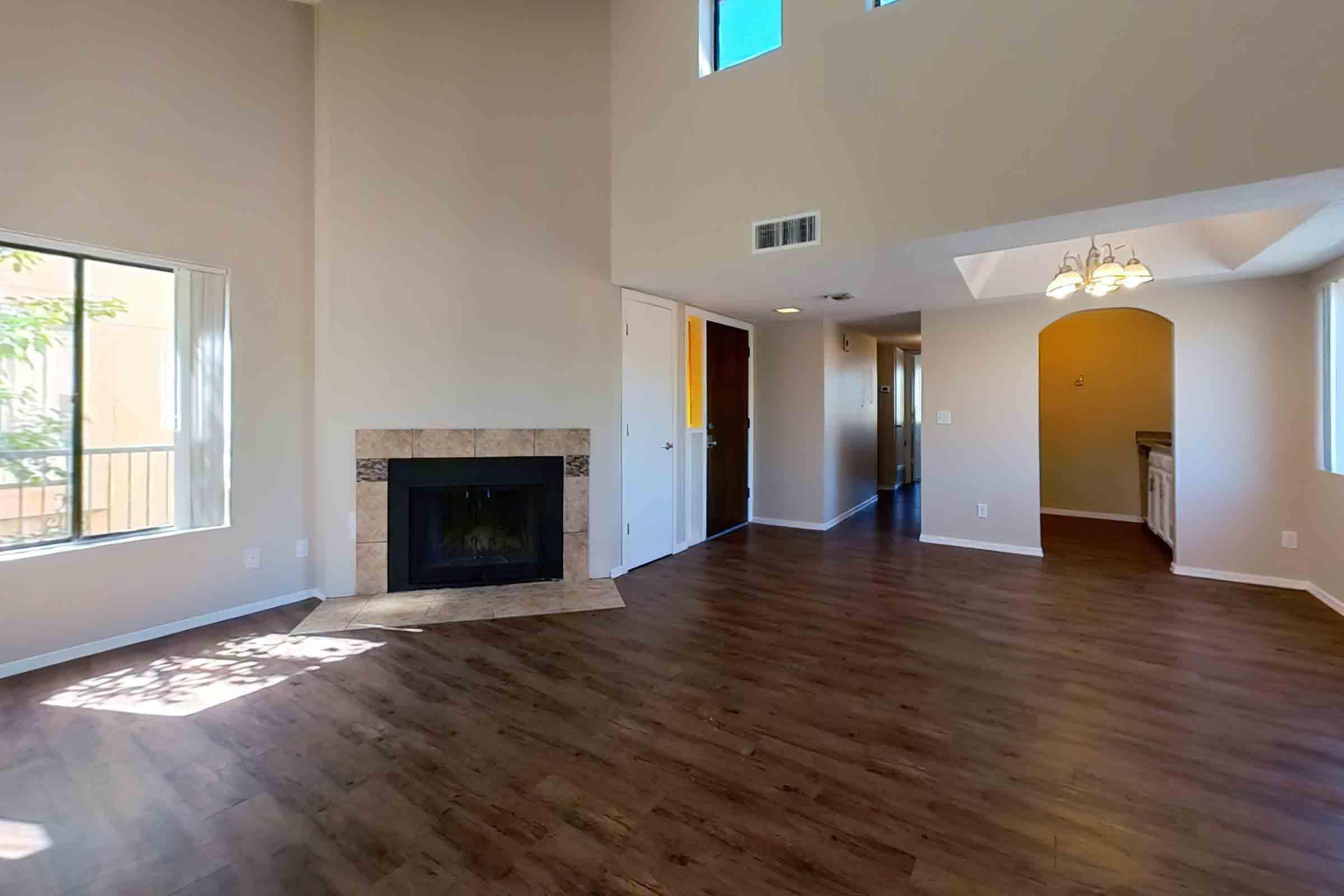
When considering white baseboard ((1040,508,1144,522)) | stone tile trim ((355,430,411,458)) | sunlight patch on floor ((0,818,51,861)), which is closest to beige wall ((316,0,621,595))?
stone tile trim ((355,430,411,458))

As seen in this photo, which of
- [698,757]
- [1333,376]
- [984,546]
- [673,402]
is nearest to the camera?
[698,757]

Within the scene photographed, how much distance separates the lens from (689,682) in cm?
270

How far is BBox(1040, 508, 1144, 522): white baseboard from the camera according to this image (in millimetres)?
6637

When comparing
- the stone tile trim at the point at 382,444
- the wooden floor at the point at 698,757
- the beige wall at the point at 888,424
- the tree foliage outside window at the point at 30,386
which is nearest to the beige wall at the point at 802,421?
the beige wall at the point at 888,424

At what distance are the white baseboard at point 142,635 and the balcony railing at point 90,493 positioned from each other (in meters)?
0.58

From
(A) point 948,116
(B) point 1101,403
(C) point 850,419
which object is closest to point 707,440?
(C) point 850,419

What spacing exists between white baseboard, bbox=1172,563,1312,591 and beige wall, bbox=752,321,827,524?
9.76ft

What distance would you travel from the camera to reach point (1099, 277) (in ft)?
11.7

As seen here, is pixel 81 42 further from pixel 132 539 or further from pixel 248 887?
pixel 248 887

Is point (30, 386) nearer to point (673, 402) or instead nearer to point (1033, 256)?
point (673, 402)

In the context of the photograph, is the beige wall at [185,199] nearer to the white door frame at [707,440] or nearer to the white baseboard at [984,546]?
the white door frame at [707,440]

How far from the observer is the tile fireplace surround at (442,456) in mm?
3869

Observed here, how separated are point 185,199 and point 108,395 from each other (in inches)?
47.6

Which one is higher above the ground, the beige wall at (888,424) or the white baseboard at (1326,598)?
the beige wall at (888,424)
